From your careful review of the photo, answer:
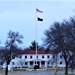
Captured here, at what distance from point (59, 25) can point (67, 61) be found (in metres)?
7.74

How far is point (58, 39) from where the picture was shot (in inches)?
2055

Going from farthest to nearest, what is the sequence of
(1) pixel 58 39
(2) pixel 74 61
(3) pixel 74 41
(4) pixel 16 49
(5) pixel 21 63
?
(5) pixel 21 63, (4) pixel 16 49, (1) pixel 58 39, (2) pixel 74 61, (3) pixel 74 41

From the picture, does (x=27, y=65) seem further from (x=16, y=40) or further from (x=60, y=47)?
(x=60, y=47)

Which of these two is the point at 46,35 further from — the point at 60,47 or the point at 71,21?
the point at 71,21

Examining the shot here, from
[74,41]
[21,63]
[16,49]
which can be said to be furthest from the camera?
[21,63]

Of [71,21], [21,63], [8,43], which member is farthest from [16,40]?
[21,63]

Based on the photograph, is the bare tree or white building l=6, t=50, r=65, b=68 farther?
white building l=6, t=50, r=65, b=68

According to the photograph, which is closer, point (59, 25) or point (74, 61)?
point (74, 61)

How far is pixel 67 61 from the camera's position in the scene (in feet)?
192

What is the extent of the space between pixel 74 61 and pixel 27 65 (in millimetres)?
74725

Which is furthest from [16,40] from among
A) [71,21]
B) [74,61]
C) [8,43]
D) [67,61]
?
[71,21]

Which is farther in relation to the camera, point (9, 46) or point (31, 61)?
point (31, 61)

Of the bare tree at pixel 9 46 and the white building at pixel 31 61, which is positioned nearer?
the bare tree at pixel 9 46

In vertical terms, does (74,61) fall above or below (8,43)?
below
